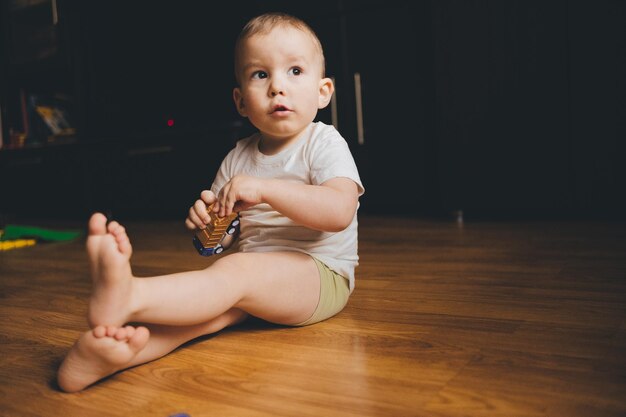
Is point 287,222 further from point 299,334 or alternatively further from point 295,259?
point 299,334

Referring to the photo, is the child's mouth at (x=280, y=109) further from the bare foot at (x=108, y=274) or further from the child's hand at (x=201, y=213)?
the bare foot at (x=108, y=274)

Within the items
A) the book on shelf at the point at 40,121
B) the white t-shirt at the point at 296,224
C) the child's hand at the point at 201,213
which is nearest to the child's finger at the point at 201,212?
the child's hand at the point at 201,213

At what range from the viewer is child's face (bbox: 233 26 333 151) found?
0.89m

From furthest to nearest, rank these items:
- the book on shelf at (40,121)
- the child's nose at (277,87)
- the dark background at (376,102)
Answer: the book on shelf at (40,121), the dark background at (376,102), the child's nose at (277,87)

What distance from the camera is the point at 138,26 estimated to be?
3.09 metres

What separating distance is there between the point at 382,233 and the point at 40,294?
1.08m

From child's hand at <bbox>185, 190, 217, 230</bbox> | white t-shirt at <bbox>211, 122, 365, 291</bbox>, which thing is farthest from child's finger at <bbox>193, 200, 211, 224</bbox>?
white t-shirt at <bbox>211, 122, 365, 291</bbox>

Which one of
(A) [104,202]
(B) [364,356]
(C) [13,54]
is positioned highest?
(C) [13,54]

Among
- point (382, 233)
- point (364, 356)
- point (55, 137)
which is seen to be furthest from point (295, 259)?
point (55, 137)

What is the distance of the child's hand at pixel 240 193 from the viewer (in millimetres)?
778

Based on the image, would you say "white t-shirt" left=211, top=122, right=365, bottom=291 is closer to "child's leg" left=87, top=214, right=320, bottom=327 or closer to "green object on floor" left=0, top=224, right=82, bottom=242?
"child's leg" left=87, top=214, right=320, bottom=327

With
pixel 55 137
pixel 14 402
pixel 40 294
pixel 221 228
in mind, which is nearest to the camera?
pixel 14 402

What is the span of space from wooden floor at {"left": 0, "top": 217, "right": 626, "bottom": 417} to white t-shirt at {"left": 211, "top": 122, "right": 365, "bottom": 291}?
0.12m

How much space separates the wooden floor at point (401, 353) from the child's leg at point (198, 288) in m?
0.06
